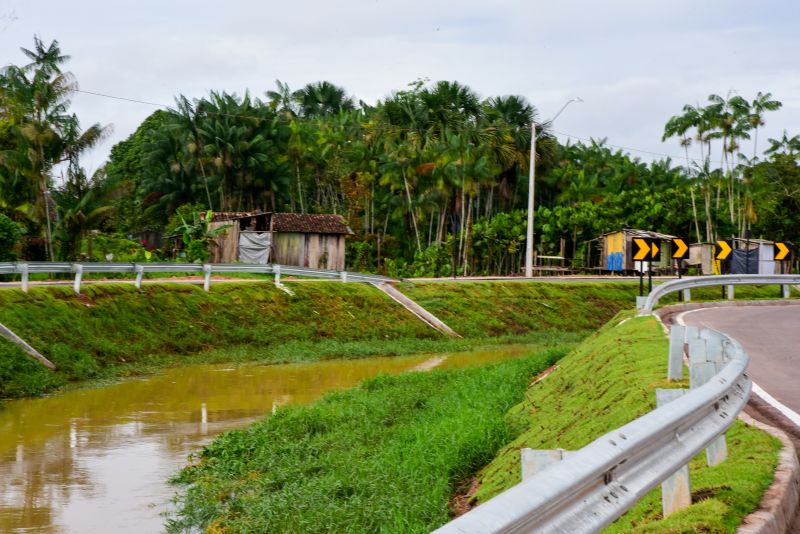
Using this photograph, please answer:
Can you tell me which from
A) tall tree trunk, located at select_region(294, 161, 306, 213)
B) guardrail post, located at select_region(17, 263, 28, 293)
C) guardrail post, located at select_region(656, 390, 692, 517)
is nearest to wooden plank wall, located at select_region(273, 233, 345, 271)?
tall tree trunk, located at select_region(294, 161, 306, 213)

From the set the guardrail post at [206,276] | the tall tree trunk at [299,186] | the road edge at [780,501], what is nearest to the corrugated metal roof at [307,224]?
the guardrail post at [206,276]

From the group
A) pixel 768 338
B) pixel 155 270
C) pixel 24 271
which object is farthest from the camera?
pixel 155 270

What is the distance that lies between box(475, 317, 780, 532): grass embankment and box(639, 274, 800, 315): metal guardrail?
8.61 feet

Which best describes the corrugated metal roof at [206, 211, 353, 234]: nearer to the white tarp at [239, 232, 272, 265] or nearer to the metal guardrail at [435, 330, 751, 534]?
the white tarp at [239, 232, 272, 265]

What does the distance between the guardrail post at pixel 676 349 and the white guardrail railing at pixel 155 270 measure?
20.7 metres

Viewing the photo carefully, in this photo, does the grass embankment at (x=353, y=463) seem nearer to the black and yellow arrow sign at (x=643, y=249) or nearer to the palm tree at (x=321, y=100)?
the black and yellow arrow sign at (x=643, y=249)

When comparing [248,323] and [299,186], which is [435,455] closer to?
[248,323]

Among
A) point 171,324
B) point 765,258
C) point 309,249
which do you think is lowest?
point 171,324

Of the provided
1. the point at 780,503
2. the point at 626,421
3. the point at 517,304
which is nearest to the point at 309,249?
the point at 517,304

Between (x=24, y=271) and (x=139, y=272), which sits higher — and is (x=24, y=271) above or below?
above

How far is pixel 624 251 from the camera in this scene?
5816 centimetres

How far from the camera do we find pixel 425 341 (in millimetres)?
36906

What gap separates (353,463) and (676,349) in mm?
4521

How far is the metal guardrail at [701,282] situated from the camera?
81.0 feet
